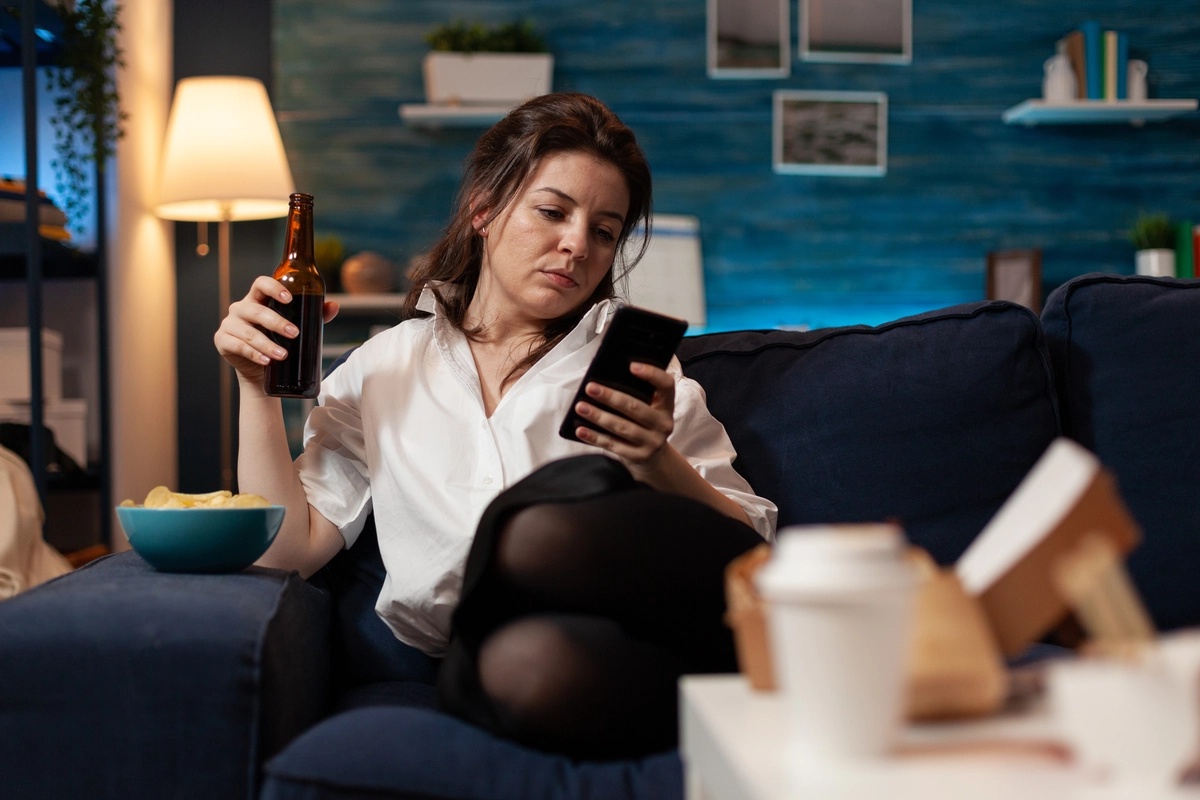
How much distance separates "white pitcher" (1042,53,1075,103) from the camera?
12.6 feet

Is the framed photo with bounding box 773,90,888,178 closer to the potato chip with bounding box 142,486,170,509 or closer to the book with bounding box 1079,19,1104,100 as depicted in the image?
the book with bounding box 1079,19,1104,100

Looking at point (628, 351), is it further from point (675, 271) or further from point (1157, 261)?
point (1157, 261)

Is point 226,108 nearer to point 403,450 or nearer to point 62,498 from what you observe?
point 62,498

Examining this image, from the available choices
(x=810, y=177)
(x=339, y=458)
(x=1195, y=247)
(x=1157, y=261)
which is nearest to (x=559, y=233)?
(x=339, y=458)

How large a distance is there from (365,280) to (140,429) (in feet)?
2.75

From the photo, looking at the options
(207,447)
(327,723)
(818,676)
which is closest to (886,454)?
(327,723)

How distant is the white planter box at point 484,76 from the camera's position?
12.2 ft

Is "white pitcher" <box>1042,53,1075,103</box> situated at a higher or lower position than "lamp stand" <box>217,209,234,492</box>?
higher

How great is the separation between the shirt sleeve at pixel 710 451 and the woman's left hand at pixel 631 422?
0.16 m

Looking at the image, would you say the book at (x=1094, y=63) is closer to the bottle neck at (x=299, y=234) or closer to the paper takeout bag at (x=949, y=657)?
the bottle neck at (x=299, y=234)

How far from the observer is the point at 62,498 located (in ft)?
10.7

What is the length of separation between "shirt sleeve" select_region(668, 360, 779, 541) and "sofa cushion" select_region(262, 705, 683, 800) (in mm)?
490

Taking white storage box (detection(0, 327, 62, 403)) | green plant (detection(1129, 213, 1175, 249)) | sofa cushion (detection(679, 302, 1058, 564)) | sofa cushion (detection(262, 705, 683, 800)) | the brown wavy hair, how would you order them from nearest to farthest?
sofa cushion (detection(262, 705, 683, 800))
sofa cushion (detection(679, 302, 1058, 564))
the brown wavy hair
white storage box (detection(0, 327, 62, 403))
green plant (detection(1129, 213, 1175, 249))

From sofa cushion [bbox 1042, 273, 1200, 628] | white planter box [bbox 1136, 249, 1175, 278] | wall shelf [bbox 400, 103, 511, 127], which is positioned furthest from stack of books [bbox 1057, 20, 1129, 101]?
sofa cushion [bbox 1042, 273, 1200, 628]
